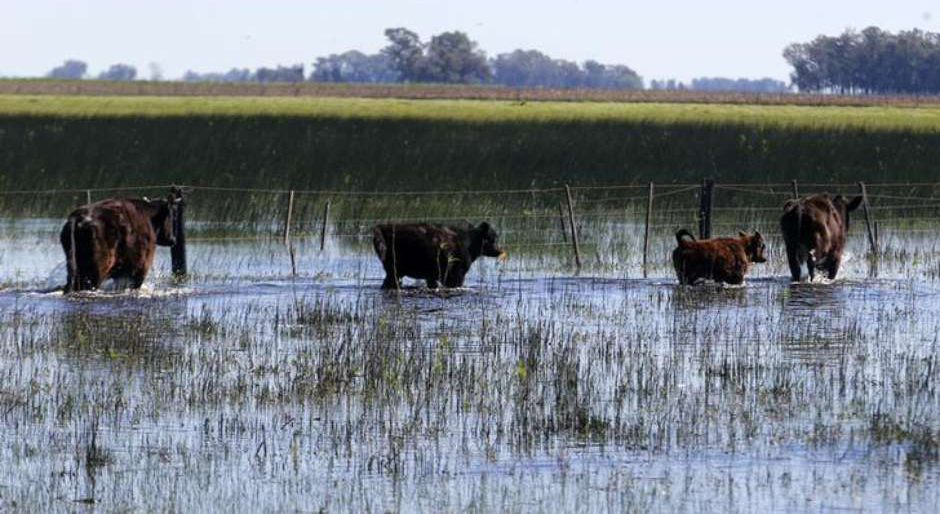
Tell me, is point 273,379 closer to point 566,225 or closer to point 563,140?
point 566,225

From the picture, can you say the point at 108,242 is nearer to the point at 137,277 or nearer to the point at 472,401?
the point at 137,277

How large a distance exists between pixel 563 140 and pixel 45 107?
2420cm

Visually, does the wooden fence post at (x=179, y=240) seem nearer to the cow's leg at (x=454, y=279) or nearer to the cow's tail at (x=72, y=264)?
the cow's tail at (x=72, y=264)

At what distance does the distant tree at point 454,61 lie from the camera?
162 m

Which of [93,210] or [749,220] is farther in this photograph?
[749,220]

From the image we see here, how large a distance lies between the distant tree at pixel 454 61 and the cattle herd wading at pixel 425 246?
459 ft

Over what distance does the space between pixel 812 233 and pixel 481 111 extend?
123 feet

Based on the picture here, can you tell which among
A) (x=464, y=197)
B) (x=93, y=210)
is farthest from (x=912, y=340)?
(x=464, y=197)

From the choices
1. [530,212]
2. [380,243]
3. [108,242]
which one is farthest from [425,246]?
[530,212]

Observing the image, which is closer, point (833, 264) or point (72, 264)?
point (72, 264)

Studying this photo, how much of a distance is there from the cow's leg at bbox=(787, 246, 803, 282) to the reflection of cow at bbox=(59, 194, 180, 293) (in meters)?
7.50

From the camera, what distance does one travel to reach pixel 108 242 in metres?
19.3

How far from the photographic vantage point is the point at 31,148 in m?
40.2

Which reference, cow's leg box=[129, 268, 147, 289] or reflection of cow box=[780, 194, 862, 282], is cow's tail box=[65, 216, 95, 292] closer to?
cow's leg box=[129, 268, 147, 289]
